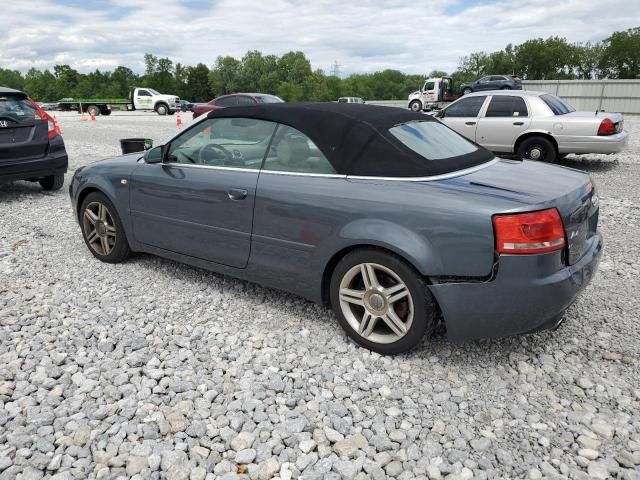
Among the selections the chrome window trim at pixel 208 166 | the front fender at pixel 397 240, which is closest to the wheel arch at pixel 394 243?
the front fender at pixel 397 240

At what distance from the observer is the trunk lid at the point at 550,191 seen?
274cm

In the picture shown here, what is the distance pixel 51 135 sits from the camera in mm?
7602

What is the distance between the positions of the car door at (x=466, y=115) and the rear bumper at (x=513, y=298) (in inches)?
→ 311

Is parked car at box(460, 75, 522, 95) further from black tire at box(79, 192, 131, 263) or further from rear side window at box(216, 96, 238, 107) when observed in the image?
black tire at box(79, 192, 131, 263)

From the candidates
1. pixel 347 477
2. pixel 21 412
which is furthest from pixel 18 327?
pixel 347 477

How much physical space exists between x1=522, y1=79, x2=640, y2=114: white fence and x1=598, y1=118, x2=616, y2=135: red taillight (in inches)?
928

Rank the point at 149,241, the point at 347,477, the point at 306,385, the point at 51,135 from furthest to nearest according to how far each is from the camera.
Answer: the point at 51,135 → the point at 149,241 → the point at 306,385 → the point at 347,477

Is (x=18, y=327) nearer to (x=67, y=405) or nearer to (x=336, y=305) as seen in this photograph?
(x=67, y=405)

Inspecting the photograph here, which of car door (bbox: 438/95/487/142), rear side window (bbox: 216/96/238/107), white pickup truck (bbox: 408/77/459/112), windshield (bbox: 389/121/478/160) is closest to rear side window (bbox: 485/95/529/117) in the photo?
car door (bbox: 438/95/487/142)

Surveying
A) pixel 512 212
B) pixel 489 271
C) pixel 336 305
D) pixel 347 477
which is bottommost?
pixel 347 477

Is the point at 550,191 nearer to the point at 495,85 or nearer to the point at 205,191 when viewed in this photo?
the point at 205,191

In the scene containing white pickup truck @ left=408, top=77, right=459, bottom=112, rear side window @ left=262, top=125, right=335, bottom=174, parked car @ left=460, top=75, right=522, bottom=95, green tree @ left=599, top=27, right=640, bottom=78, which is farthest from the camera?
green tree @ left=599, top=27, right=640, bottom=78

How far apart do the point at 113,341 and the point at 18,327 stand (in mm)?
773

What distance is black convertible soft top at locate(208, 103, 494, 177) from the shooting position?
10.0ft
